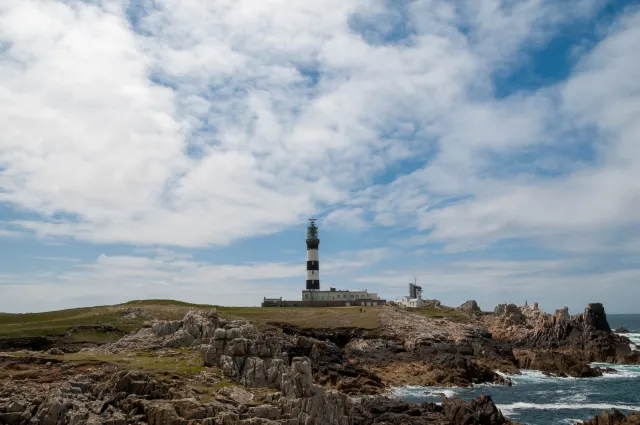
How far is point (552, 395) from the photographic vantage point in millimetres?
53406

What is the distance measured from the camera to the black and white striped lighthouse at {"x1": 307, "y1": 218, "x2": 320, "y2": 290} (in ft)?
391

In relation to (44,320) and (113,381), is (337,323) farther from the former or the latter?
(113,381)

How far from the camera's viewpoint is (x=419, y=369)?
6256 cm

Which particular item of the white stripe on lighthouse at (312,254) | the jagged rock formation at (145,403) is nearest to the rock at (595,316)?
the white stripe on lighthouse at (312,254)

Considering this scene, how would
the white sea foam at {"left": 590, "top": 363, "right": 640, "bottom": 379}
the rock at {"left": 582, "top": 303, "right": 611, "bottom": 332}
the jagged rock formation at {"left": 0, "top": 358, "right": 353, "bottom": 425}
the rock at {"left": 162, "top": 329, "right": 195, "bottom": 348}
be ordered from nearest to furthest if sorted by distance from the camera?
the jagged rock formation at {"left": 0, "top": 358, "right": 353, "bottom": 425} < the rock at {"left": 162, "top": 329, "right": 195, "bottom": 348} < the white sea foam at {"left": 590, "top": 363, "right": 640, "bottom": 379} < the rock at {"left": 582, "top": 303, "right": 611, "bottom": 332}

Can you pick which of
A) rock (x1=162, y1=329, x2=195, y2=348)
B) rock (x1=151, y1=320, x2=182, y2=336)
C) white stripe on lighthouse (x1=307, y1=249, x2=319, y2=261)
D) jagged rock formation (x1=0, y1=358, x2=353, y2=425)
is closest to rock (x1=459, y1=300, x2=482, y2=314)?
white stripe on lighthouse (x1=307, y1=249, x2=319, y2=261)

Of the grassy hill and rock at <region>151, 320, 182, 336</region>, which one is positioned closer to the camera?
rock at <region>151, 320, 182, 336</region>

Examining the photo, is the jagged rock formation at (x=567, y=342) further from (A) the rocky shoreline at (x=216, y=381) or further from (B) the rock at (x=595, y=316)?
(A) the rocky shoreline at (x=216, y=381)

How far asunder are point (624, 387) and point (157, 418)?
53890 mm

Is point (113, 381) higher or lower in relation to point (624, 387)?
higher

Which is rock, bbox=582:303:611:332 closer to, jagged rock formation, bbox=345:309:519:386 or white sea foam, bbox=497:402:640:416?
jagged rock formation, bbox=345:309:519:386

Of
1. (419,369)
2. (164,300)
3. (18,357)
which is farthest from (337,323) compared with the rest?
(18,357)

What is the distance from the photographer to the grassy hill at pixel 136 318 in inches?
2410

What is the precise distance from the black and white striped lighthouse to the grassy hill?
15.0m
